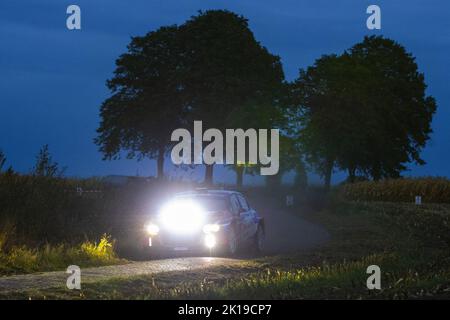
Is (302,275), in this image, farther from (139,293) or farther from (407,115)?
(407,115)

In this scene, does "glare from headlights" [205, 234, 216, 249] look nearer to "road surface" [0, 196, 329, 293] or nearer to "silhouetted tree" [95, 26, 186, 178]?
"road surface" [0, 196, 329, 293]

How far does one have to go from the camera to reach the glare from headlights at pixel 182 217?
21859mm

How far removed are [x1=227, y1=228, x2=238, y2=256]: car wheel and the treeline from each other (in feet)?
127

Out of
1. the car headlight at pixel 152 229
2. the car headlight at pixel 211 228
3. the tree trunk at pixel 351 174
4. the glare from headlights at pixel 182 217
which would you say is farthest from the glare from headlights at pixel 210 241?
the tree trunk at pixel 351 174

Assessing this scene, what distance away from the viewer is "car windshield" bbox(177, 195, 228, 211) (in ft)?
73.6

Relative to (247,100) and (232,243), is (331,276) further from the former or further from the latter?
(247,100)

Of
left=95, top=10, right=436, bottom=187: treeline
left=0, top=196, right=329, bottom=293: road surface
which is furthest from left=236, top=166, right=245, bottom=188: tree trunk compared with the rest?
left=0, top=196, right=329, bottom=293: road surface

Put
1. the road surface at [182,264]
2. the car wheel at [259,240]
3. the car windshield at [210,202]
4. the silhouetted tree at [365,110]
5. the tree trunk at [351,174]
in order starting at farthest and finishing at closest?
the tree trunk at [351,174] < the silhouetted tree at [365,110] < the car wheel at [259,240] < the car windshield at [210,202] < the road surface at [182,264]

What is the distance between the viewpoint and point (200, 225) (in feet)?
71.5

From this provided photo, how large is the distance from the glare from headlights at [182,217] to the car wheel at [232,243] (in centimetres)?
80

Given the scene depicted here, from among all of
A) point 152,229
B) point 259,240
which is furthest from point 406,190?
point 152,229

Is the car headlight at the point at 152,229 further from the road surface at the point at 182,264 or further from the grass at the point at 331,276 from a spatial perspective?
the grass at the point at 331,276
